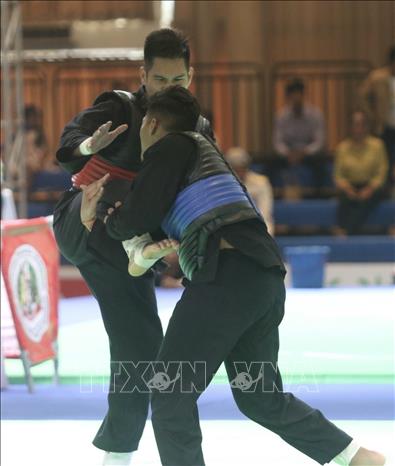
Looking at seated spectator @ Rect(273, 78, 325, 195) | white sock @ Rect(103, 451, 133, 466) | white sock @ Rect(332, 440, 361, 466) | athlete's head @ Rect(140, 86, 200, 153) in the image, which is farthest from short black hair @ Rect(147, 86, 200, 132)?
seated spectator @ Rect(273, 78, 325, 195)

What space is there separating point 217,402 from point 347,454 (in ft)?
4.49

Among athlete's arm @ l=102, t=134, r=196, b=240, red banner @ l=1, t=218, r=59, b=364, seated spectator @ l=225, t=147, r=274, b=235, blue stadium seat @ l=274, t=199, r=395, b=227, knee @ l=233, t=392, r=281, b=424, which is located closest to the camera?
athlete's arm @ l=102, t=134, r=196, b=240

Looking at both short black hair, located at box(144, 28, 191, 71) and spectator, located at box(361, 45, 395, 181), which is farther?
spectator, located at box(361, 45, 395, 181)

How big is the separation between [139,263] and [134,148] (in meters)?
0.43

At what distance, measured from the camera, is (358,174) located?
906 centimetres

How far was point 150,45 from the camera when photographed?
326 centimetres

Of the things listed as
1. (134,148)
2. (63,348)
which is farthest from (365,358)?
(134,148)

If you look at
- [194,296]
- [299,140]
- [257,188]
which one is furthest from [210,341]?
[299,140]

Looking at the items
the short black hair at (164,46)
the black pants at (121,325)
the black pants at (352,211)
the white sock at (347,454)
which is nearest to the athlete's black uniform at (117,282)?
the black pants at (121,325)

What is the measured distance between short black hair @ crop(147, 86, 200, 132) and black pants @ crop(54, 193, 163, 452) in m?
0.59

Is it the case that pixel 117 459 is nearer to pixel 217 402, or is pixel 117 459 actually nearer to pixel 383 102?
pixel 217 402

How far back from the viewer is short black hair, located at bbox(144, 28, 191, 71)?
3.25 m

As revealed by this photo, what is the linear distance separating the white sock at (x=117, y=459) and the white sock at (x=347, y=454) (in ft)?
2.38

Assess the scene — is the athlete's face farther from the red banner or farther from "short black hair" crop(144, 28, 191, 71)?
the red banner
